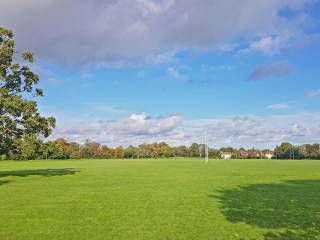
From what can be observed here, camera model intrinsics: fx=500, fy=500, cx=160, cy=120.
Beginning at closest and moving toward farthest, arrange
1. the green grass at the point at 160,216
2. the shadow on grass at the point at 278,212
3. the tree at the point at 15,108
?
the green grass at the point at 160,216, the shadow on grass at the point at 278,212, the tree at the point at 15,108

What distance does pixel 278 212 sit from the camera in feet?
56.9

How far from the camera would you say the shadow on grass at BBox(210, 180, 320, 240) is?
43.2 feet

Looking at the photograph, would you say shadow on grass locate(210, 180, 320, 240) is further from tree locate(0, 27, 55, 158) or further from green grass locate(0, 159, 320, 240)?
tree locate(0, 27, 55, 158)

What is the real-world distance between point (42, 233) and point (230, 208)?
8041 millimetres

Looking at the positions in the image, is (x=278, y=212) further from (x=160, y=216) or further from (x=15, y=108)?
(x=15, y=108)

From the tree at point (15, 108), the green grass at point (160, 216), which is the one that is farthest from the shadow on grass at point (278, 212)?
the tree at point (15, 108)

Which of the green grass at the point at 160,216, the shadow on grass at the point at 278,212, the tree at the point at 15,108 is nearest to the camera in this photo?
the green grass at the point at 160,216

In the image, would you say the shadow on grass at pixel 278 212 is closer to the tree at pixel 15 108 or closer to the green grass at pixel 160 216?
the green grass at pixel 160 216

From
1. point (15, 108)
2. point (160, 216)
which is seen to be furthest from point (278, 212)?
point (15, 108)

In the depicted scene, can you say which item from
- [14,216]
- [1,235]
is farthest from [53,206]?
[1,235]

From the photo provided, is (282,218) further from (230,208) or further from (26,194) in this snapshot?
(26,194)

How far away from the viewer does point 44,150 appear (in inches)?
1667

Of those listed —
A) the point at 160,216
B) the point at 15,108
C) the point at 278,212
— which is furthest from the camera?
the point at 15,108

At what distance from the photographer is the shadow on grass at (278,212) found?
13164 mm
